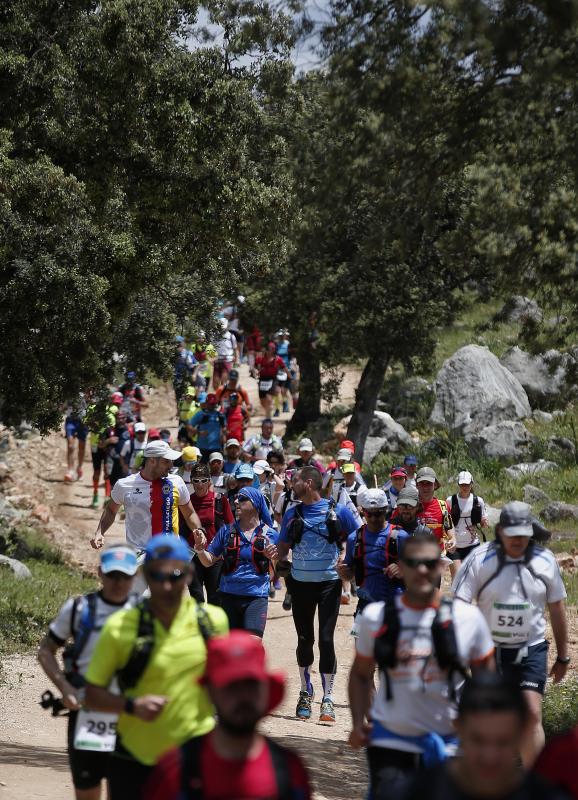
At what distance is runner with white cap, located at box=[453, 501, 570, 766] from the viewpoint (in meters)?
7.37

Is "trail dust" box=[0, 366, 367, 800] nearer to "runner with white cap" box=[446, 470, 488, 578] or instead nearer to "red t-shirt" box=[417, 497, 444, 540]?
"red t-shirt" box=[417, 497, 444, 540]

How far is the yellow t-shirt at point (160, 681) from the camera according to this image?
5.02 metres

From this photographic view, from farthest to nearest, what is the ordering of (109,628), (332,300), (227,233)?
(332,300) < (227,233) < (109,628)

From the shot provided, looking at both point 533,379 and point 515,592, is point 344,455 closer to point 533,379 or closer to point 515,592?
point 515,592

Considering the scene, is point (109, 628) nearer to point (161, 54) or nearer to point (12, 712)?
A: point (12, 712)

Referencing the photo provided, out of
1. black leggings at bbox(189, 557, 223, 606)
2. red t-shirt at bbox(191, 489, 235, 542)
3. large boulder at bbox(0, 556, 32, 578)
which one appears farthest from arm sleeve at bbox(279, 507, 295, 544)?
large boulder at bbox(0, 556, 32, 578)

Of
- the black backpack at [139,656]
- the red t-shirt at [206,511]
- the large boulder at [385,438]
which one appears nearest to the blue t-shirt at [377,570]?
the red t-shirt at [206,511]

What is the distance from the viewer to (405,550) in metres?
5.42

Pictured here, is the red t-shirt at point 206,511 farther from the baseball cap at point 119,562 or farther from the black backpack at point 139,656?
the black backpack at point 139,656

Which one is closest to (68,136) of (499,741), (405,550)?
(405,550)

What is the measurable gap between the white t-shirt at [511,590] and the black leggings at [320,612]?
9.67 ft

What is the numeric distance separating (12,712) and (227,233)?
240 inches

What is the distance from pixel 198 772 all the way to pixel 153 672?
1158 mm

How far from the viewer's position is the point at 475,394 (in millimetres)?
28781
